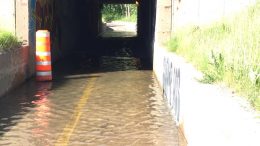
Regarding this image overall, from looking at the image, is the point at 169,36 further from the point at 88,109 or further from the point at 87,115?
the point at 87,115

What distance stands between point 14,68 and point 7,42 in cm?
76

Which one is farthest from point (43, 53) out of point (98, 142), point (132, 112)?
point (98, 142)

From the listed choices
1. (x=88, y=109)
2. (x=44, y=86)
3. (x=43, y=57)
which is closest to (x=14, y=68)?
(x=44, y=86)

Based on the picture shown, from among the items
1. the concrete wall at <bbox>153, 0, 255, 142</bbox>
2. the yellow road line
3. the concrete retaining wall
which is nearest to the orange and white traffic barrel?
the concrete retaining wall

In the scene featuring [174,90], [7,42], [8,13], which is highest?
[8,13]

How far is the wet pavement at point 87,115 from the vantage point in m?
8.62

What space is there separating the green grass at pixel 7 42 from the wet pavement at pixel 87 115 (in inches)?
47.9

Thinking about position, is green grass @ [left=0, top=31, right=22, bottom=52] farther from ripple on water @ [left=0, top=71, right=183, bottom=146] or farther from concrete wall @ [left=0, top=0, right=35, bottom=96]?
ripple on water @ [left=0, top=71, right=183, bottom=146]

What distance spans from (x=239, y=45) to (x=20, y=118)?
496 centimetres

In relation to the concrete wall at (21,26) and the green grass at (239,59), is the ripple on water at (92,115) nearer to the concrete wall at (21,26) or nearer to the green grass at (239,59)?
the concrete wall at (21,26)

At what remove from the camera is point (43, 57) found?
16031 millimetres

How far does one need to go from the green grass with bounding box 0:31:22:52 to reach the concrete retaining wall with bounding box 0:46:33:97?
15cm

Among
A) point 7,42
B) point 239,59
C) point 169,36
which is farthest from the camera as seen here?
point 169,36

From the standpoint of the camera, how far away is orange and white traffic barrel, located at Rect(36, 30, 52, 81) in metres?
15.9
